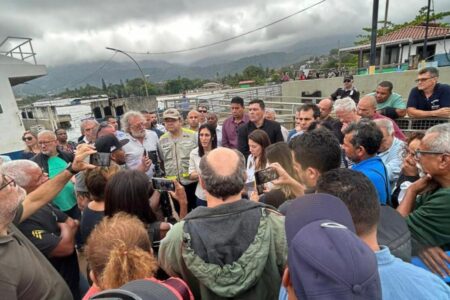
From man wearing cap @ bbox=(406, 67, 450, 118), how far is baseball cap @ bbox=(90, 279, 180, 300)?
4.39 meters

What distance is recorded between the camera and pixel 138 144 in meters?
4.21

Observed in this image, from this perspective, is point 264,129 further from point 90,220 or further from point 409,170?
point 90,220

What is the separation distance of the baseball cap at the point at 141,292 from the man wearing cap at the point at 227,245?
0.30m

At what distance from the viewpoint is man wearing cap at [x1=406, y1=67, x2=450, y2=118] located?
3.66 m

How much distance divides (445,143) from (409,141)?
0.92 meters

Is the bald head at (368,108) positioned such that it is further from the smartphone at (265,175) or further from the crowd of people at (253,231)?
the smartphone at (265,175)

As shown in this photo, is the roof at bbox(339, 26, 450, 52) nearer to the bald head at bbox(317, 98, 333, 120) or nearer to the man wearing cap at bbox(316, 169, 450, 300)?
the bald head at bbox(317, 98, 333, 120)

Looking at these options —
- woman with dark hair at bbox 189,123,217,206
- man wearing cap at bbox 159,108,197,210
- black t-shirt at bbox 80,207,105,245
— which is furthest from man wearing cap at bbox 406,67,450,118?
black t-shirt at bbox 80,207,105,245

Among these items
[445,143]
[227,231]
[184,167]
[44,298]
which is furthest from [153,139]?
[445,143]

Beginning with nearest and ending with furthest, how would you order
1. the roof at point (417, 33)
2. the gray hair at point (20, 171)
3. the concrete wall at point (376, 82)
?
the gray hair at point (20, 171) < the concrete wall at point (376, 82) < the roof at point (417, 33)

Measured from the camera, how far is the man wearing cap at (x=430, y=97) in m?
3.66

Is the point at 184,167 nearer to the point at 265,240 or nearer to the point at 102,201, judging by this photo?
the point at 102,201

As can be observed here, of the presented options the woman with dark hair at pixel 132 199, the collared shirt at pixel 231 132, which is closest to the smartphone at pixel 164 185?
the woman with dark hair at pixel 132 199

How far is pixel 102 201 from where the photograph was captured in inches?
86.5
